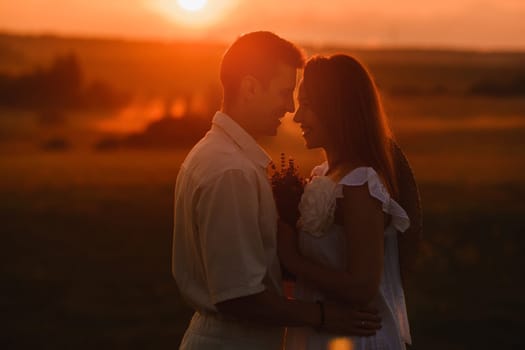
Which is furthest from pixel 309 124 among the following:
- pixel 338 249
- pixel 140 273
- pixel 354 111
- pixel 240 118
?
pixel 140 273

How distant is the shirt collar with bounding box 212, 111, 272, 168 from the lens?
12.2ft

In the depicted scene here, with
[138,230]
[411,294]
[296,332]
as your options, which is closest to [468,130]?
[138,230]

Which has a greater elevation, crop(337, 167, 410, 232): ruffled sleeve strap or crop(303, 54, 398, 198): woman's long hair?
crop(303, 54, 398, 198): woman's long hair

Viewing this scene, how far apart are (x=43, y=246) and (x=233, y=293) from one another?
12.1m

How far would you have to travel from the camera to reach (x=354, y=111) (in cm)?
385

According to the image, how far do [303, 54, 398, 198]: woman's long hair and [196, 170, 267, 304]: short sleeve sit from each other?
470 mm

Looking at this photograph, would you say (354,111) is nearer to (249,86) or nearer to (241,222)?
(249,86)

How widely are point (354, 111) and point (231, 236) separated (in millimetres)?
678

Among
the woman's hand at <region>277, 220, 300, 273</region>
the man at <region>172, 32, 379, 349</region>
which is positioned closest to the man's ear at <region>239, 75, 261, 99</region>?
the man at <region>172, 32, 379, 349</region>

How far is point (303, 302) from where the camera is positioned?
377cm

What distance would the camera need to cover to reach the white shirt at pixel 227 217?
3533 mm

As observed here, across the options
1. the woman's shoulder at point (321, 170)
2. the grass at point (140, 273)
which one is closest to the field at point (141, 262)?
the grass at point (140, 273)

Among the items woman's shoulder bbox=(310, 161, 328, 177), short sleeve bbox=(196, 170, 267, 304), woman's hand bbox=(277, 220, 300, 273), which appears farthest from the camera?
woman's shoulder bbox=(310, 161, 328, 177)

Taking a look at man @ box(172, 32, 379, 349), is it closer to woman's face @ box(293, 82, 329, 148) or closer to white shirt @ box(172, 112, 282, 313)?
white shirt @ box(172, 112, 282, 313)
